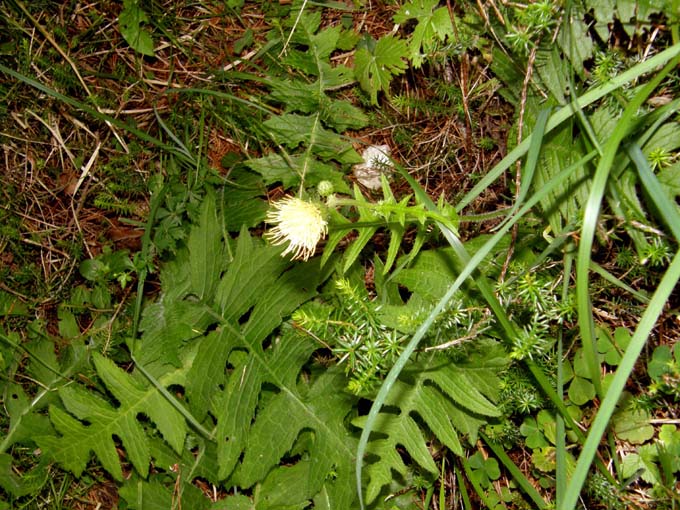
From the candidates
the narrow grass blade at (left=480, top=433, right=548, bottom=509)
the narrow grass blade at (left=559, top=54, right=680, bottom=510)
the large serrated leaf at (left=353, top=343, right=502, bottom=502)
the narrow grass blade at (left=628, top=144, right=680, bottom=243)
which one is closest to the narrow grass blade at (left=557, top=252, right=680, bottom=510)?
the narrow grass blade at (left=559, top=54, right=680, bottom=510)

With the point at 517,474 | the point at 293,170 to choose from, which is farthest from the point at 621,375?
the point at 293,170

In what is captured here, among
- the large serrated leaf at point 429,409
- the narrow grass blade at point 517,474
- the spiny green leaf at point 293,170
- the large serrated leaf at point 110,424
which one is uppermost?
the spiny green leaf at point 293,170

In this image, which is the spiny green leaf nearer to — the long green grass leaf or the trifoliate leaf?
the trifoliate leaf

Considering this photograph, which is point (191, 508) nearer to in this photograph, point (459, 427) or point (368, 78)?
point (459, 427)

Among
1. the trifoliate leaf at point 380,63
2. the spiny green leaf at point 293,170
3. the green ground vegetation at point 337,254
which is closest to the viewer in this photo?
the green ground vegetation at point 337,254

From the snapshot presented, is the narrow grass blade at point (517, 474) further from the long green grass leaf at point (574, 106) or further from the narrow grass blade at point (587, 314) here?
the long green grass leaf at point (574, 106)

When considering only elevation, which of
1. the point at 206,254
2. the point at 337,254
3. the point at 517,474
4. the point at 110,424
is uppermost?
the point at 337,254

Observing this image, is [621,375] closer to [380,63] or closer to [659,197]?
[659,197]

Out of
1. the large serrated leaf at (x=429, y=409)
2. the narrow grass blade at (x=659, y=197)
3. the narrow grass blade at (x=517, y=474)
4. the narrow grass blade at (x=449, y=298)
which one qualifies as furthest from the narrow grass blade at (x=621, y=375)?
the narrow grass blade at (x=517, y=474)

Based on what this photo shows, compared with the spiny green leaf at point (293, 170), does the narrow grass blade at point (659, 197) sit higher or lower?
higher

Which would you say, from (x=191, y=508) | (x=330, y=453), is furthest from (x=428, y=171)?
(x=191, y=508)

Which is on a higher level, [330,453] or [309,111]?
[309,111]
